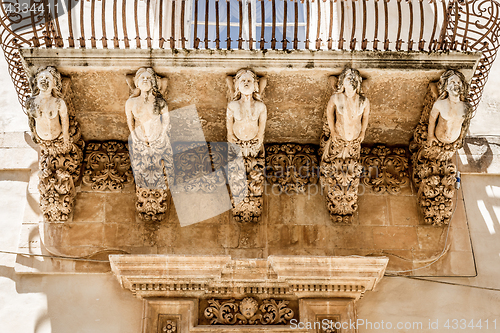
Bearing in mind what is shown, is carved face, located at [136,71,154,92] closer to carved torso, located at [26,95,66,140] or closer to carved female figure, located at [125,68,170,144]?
carved female figure, located at [125,68,170,144]

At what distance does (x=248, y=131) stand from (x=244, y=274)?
4.51 feet

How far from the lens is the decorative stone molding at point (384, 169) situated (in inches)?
254

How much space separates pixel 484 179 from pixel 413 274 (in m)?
1.44

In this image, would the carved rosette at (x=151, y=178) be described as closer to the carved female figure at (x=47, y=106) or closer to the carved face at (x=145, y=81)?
the carved face at (x=145, y=81)

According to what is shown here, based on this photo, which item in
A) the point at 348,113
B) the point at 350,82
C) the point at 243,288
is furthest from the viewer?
the point at 243,288

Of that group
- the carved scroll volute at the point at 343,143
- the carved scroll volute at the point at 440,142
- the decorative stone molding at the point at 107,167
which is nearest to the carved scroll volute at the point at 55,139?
the decorative stone molding at the point at 107,167

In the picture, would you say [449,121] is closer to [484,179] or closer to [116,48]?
[484,179]

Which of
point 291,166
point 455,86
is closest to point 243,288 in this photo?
point 291,166

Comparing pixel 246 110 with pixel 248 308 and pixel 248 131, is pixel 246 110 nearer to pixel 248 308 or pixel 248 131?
pixel 248 131

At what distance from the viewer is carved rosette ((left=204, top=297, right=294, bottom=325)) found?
5.89m

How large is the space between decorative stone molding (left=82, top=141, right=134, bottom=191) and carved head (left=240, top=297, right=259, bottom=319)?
5.68 ft

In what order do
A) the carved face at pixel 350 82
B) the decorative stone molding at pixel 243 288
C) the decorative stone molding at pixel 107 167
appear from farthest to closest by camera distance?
the decorative stone molding at pixel 107 167 < the decorative stone molding at pixel 243 288 < the carved face at pixel 350 82

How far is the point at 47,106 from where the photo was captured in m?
5.81

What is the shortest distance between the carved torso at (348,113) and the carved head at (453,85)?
77cm
